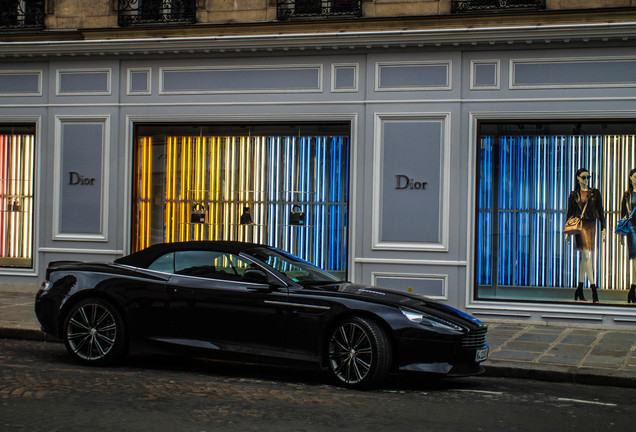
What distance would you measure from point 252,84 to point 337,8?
1.89 m

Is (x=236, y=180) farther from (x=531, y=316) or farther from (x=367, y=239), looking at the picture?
(x=531, y=316)

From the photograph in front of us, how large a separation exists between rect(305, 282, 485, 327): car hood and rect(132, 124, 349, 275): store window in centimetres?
534

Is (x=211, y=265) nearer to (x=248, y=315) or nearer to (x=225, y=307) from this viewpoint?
(x=225, y=307)

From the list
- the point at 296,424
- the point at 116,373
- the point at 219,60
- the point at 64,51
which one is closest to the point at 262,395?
the point at 296,424

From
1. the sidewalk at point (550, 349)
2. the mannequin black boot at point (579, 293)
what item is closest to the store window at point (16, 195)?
the sidewalk at point (550, 349)

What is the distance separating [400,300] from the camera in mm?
7668

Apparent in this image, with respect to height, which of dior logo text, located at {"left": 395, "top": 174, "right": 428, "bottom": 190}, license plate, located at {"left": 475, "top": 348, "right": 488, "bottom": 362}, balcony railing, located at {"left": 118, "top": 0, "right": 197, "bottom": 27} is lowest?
license plate, located at {"left": 475, "top": 348, "right": 488, "bottom": 362}

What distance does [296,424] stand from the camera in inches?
235

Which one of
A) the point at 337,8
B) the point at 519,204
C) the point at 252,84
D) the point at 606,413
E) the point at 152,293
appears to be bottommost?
the point at 606,413

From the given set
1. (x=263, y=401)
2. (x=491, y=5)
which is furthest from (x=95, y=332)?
(x=491, y=5)

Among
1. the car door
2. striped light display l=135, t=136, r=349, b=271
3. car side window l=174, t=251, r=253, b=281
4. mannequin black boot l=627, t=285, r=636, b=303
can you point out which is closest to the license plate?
the car door

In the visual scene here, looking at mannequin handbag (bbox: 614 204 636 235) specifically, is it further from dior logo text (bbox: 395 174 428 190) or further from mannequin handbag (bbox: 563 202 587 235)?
dior logo text (bbox: 395 174 428 190)

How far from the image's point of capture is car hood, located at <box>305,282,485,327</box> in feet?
24.8

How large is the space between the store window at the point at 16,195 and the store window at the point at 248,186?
2.15 metres
